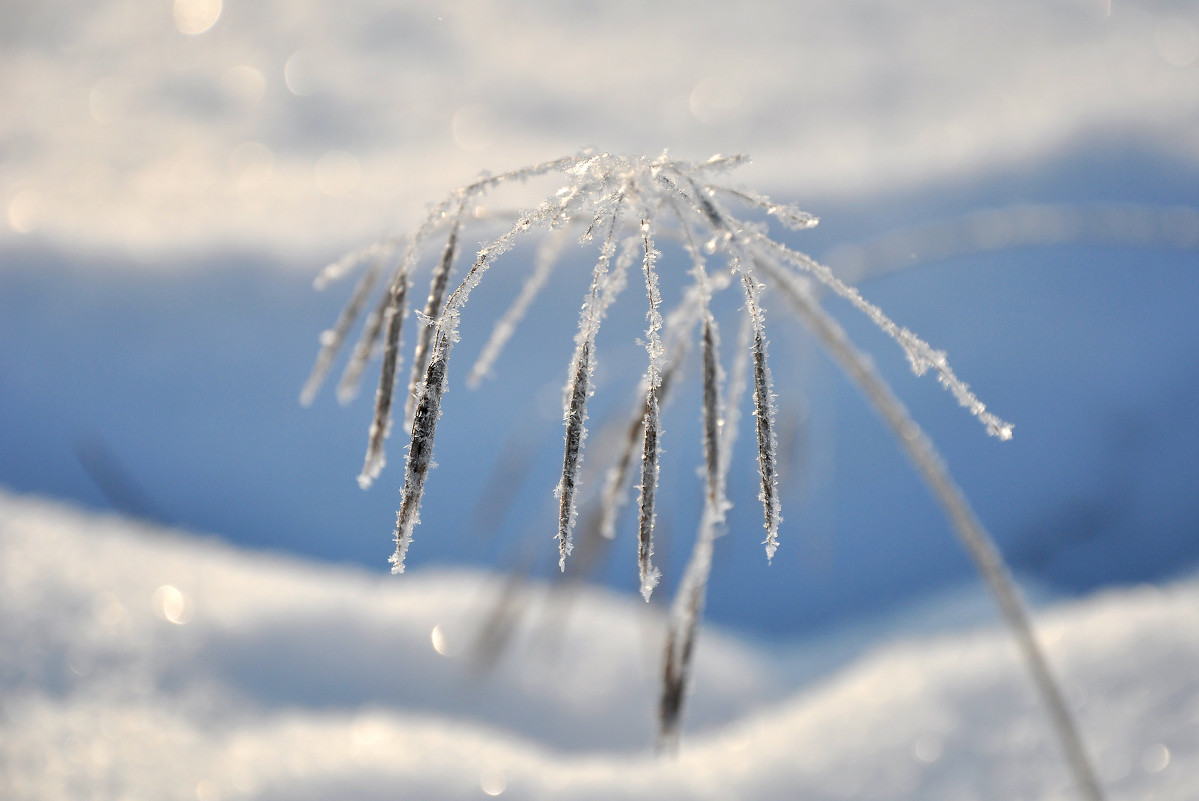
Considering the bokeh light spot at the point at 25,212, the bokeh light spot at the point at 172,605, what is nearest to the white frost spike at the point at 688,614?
the bokeh light spot at the point at 172,605

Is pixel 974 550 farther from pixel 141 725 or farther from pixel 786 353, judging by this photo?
pixel 141 725

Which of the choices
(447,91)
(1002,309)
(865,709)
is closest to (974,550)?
(865,709)

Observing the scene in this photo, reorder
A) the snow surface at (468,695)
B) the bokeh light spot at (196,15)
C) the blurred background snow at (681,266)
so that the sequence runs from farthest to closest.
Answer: the bokeh light spot at (196,15) → the blurred background snow at (681,266) → the snow surface at (468,695)

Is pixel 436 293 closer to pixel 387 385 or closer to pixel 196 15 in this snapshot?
pixel 387 385

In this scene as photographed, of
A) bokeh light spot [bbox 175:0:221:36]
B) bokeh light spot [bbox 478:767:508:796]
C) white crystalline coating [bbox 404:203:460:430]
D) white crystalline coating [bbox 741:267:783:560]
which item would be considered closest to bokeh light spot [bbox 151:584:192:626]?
bokeh light spot [bbox 478:767:508:796]

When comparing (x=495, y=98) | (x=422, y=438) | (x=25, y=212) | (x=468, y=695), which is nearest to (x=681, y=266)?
(x=495, y=98)

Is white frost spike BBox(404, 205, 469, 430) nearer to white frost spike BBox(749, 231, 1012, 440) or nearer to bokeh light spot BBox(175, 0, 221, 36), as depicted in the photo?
white frost spike BBox(749, 231, 1012, 440)

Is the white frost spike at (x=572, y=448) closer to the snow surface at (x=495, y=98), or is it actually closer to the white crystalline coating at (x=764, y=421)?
the white crystalline coating at (x=764, y=421)
